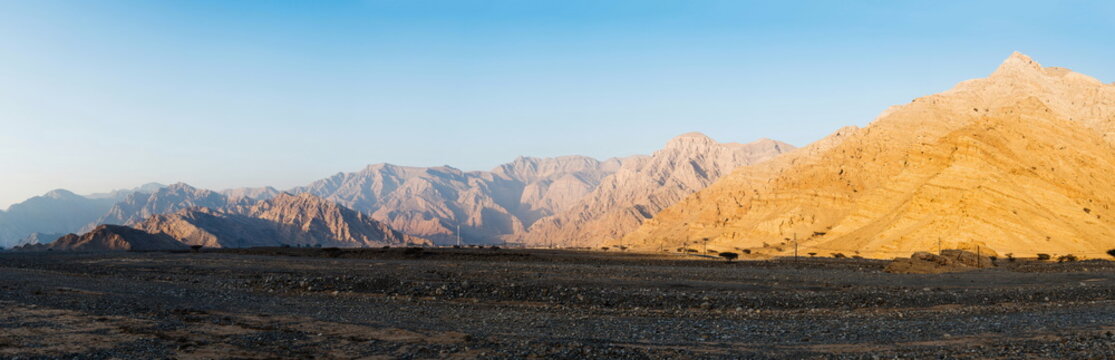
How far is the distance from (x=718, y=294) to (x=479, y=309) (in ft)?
32.9

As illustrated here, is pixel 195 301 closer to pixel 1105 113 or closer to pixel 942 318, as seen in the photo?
pixel 942 318

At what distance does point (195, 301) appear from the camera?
23.2 m

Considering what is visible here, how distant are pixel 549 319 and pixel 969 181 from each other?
215 feet

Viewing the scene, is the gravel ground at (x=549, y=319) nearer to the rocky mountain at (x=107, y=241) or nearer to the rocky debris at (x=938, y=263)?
the rocky debris at (x=938, y=263)

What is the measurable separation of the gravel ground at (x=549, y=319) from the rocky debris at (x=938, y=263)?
8796mm

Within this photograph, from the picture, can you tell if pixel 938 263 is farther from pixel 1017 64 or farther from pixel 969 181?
pixel 1017 64

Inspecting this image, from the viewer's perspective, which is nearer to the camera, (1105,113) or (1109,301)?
(1109,301)

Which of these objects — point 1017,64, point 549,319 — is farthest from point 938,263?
point 1017,64

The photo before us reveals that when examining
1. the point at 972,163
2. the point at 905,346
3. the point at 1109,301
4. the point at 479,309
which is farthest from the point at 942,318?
the point at 972,163

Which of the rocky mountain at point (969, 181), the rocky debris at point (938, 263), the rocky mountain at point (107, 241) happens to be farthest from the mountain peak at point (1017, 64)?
the rocky mountain at point (107, 241)

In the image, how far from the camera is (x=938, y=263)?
4562cm

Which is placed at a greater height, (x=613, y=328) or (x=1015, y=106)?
(x=1015, y=106)

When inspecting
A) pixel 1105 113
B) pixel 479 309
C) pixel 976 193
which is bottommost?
pixel 479 309

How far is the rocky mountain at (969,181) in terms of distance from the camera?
6475 centimetres
